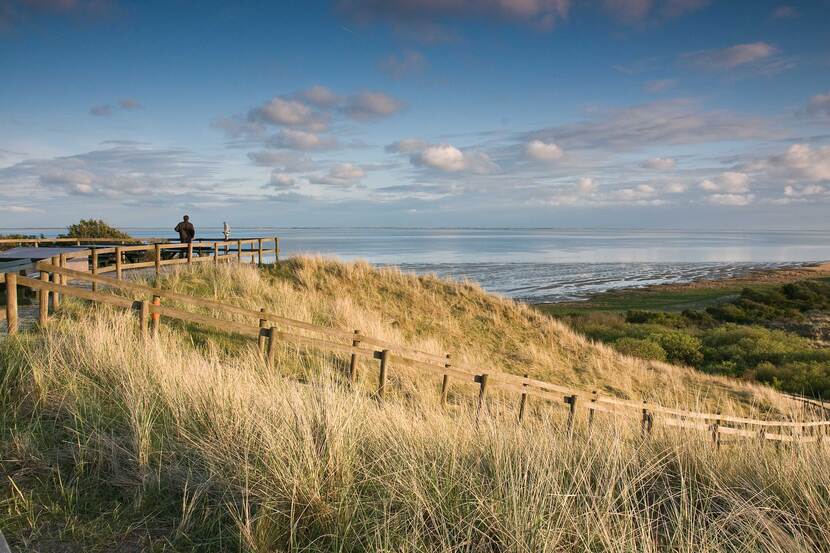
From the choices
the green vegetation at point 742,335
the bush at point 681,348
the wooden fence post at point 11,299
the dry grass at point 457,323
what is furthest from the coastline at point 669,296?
the wooden fence post at point 11,299

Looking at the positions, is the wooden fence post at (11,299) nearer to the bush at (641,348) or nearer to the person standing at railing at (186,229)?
the person standing at railing at (186,229)

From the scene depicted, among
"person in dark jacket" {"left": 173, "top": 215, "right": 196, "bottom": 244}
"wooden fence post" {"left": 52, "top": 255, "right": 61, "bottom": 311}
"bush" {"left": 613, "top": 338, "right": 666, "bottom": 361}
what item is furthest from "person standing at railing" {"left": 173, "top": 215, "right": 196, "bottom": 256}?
"bush" {"left": 613, "top": 338, "right": 666, "bottom": 361}

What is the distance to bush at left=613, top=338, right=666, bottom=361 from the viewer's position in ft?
88.2

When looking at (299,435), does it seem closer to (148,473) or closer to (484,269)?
(148,473)

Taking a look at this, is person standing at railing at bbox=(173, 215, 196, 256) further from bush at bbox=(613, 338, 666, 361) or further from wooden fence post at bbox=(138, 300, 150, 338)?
bush at bbox=(613, 338, 666, 361)

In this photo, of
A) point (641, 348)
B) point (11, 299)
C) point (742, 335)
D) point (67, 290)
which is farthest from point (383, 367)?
point (742, 335)

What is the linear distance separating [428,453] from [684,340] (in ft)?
94.1

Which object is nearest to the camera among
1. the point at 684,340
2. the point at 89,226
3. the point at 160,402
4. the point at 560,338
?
the point at 160,402

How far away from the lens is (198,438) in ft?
17.1

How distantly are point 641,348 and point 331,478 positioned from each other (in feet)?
85.2

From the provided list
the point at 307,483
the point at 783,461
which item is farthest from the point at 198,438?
the point at 783,461

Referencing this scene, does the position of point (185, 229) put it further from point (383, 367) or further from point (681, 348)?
point (681, 348)

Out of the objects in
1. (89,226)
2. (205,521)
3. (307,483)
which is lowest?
(205,521)

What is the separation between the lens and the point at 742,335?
3167cm
